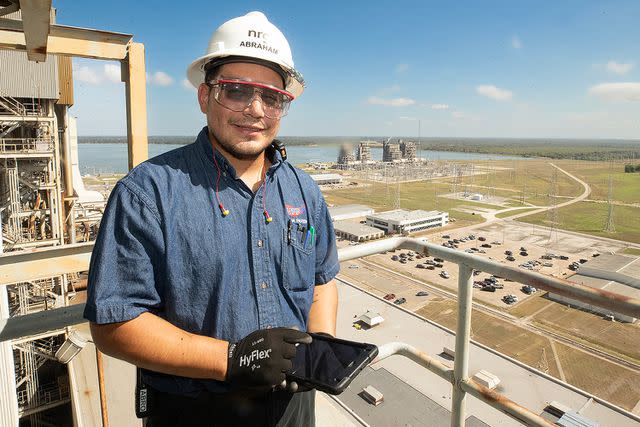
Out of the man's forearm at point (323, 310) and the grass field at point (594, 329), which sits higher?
the man's forearm at point (323, 310)

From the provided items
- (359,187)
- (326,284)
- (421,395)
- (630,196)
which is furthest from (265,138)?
(630,196)

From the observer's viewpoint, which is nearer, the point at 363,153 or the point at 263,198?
the point at 263,198

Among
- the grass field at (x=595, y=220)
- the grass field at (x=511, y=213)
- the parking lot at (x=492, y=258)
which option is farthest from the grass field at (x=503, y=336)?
the grass field at (x=511, y=213)

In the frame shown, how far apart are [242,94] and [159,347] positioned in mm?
941

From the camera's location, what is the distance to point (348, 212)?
143 feet

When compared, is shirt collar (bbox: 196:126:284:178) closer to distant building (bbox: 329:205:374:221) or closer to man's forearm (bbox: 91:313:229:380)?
man's forearm (bbox: 91:313:229:380)

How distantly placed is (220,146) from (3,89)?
888cm

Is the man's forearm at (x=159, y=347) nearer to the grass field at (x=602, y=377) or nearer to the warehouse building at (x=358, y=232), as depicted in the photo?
the grass field at (x=602, y=377)

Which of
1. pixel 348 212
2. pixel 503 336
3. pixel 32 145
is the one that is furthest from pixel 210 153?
pixel 348 212

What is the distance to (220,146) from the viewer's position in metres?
1.50

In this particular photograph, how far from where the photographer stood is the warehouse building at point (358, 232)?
108ft

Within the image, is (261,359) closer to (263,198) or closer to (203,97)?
(263,198)

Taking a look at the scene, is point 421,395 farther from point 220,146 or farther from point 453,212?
point 453,212

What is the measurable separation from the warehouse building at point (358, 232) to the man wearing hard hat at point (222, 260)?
3148 centimetres
